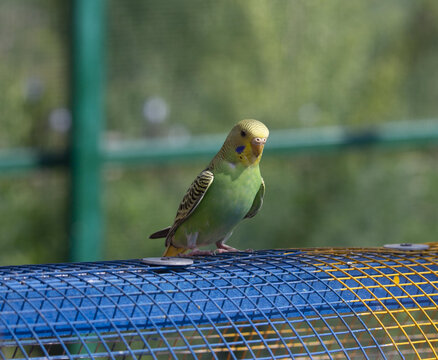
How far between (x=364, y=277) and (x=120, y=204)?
9.75 ft

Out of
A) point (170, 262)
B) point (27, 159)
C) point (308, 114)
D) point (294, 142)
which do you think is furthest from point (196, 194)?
point (308, 114)

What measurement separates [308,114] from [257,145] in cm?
260

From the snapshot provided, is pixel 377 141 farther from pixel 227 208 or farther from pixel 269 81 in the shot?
pixel 227 208

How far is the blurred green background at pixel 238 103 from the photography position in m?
5.13

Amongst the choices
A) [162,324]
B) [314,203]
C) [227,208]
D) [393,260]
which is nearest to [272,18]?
[314,203]

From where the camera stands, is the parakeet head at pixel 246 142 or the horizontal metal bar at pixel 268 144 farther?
the horizontal metal bar at pixel 268 144

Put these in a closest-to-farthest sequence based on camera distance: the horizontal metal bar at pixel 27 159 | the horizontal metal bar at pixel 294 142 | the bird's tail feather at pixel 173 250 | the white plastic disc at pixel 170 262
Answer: the white plastic disc at pixel 170 262
the bird's tail feather at pixel 173 250
the horizontal metal bar at pixel 27 159
the horizontal metal bar at pixel 294 142

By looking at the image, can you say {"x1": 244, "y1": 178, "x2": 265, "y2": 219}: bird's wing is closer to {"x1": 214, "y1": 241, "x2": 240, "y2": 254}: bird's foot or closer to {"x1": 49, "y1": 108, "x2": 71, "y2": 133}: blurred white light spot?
{"x1": 214, "y1": 241, "x2": 240, "y2": 254}: bird's foot

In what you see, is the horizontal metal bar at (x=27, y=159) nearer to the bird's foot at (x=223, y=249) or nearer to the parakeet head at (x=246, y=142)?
the bird's foot at (x=223, y=249)

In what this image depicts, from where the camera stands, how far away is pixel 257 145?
9.70ft

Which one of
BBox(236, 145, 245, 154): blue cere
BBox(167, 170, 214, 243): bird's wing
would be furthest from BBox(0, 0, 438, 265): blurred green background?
BBox(236, 145, 245, 154): blue cere

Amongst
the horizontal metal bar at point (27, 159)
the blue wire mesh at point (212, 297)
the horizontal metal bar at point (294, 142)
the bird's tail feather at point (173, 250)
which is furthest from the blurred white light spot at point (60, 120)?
the blue wire mesh at point (212, 297)

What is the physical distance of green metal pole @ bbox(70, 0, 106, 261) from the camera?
16.8 ft

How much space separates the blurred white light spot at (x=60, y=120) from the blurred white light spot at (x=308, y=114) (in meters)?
1.50
